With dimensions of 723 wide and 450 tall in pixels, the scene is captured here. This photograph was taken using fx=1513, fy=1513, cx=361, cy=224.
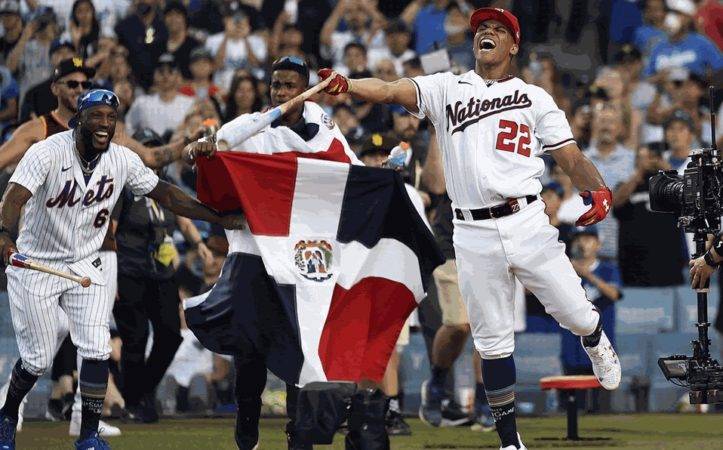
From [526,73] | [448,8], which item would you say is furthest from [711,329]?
[448,8]

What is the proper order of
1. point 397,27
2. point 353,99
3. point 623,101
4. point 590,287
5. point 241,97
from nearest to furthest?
point 590,287 < point 241,97 < point 353,99 < point 623,101 < point 397,27

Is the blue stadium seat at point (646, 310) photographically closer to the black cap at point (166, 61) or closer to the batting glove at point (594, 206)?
the black cap at point (166, 61)

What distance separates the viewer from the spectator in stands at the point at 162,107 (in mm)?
14930

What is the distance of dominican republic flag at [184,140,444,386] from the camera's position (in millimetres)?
8539

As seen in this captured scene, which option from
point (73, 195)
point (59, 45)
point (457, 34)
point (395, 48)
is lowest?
point (73, 195)

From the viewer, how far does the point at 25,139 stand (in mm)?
10820

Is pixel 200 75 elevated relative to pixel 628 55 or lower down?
lower down

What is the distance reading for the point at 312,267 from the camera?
8656mm

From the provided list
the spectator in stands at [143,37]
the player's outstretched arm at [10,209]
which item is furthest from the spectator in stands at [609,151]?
the player's outstretched arm at [10,209]

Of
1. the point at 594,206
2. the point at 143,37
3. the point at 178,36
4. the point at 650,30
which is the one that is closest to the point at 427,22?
the point at 650,30

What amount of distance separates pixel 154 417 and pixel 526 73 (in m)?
5.97

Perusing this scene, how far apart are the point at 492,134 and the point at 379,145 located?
9.96ft

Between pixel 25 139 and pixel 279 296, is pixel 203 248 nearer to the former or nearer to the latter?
pixel 25 139

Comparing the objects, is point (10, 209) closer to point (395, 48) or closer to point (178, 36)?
point (178, 36)
